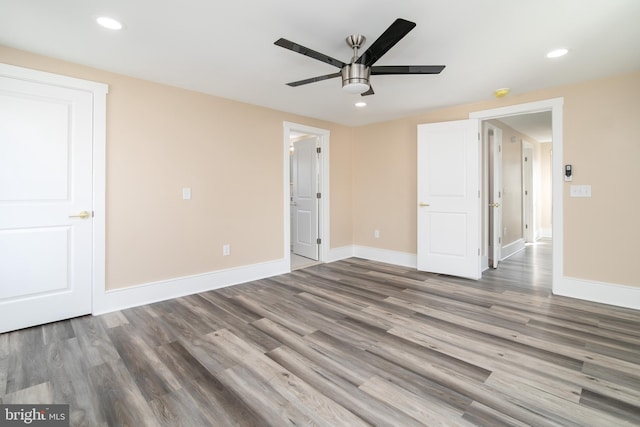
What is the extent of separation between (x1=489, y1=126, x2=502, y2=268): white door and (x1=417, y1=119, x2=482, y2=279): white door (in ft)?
3.00

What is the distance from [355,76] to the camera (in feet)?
7.47

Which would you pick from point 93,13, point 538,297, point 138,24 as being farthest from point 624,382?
point 93,13

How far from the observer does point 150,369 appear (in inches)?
77.8

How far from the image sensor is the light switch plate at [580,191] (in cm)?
323

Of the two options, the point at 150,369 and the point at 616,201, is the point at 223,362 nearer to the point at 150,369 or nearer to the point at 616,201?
the point at 150,369

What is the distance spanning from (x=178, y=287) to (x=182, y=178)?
4.11ft

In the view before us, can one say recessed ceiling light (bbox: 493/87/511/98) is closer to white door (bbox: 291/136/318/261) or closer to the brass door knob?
white door (bbox: 291/136/318/261)

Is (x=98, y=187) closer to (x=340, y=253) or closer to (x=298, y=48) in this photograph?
(x=298, y=48)

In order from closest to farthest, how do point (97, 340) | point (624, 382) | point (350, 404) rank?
point (350, 404) < point (624, 382) < point (97, 340)

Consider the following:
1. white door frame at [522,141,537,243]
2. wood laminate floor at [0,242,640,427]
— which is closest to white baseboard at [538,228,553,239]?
white door frame at [522,141,537,243]

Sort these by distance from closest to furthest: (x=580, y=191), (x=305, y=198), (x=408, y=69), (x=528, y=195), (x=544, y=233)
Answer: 1. (x=408, y=69)
2. (x=580, y=191)
3. (x=305, y=198)
4. (x=528, y=195)
5. (x=544, y=233)

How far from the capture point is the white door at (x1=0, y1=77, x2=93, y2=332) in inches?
98.0

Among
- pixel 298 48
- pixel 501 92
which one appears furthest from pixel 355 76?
pixel 501 92

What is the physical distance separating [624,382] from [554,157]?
8.15 ft
